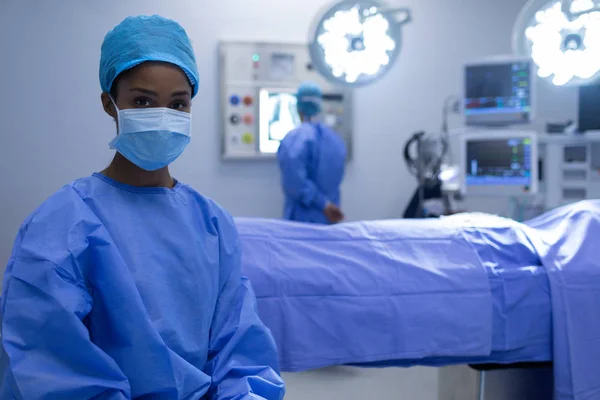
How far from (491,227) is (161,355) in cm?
131

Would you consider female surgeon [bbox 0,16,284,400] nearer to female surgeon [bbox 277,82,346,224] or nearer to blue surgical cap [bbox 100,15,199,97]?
blue surgical cap [bbox 100,15,199,97]

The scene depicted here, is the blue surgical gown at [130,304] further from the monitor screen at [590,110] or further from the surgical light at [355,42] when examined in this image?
the monitor screen at [590,110]

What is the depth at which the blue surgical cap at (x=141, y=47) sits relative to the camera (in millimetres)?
1103

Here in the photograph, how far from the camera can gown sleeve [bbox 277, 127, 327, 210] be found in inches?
134

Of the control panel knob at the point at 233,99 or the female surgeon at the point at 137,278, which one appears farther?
the control panel knob at the point at 233,99

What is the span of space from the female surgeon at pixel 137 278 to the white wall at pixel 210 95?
276 centimetres

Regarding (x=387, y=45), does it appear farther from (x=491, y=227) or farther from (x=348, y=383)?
(x=348, y=383)

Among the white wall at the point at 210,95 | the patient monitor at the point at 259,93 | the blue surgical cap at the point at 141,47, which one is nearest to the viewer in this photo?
the blue surgical cap at the point at 141,47

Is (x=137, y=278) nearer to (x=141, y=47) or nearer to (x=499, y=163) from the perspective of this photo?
(x=141, y=47)

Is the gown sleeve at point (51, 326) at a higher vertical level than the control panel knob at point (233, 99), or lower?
lower

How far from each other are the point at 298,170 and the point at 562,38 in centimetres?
158

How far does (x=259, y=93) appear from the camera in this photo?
4000mm

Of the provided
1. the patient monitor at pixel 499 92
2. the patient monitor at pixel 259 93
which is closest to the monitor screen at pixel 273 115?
the patient monitor at pixel 259 93

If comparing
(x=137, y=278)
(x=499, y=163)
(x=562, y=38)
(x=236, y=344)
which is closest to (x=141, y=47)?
(x=137, y=278)
